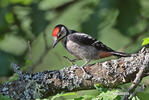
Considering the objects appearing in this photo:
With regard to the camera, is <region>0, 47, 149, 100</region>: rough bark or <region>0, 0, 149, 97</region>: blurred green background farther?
<region>0, 0, 149, 97</region>: blurred green background

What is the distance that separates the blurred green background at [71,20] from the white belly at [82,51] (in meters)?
0.59

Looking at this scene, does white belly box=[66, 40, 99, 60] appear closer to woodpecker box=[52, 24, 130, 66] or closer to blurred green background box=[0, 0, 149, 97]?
woodpecker box=[52, 24, 130, 66]

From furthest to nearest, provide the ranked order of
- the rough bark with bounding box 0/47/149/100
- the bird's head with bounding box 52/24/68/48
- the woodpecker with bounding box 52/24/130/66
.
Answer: the bird's head with bounding box 52/24/68/48
the woodpecker with bounding box 52/24/130/66
the rough bark with bounding box 0/47/149/100

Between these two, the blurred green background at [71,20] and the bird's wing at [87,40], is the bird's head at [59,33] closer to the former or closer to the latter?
the bird's wing at [87,40]

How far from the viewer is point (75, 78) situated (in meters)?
4.51

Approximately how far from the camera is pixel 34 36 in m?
7.27

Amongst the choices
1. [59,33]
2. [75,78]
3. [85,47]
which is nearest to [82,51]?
[85,47]

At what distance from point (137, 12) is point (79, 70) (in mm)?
2922

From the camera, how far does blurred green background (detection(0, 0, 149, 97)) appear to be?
6.82 meters

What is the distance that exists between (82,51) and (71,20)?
2.26m

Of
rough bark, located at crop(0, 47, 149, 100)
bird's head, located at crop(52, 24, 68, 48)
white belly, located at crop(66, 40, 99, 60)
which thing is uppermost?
bird's head, located at crop(52, 24, 68, 48)

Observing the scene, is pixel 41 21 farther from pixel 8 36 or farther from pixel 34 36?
pixel 8 36

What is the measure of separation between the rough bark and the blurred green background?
1.85 meters

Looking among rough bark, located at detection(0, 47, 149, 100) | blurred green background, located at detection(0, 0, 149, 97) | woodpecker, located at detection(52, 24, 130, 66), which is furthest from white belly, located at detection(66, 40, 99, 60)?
rough bark, located at detection(0, 47, 149, 100)
